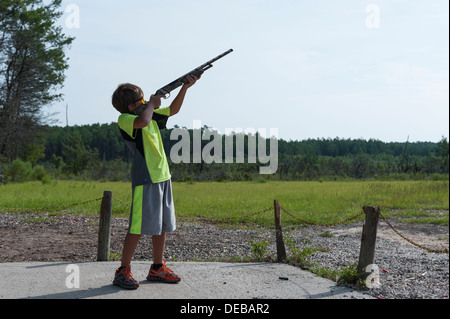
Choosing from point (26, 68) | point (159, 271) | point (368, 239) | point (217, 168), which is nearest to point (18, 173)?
point (26, 68)

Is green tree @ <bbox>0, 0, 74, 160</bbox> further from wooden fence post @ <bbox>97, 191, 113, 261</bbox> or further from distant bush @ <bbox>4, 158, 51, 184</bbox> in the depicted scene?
wooden fence post @ <bbox>97, 191, 113, 261</bbox>

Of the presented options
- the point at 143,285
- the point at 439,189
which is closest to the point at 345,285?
the point at 143,285

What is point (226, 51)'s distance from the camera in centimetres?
591

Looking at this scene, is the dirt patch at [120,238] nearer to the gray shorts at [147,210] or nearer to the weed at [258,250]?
the weed at [258,250]

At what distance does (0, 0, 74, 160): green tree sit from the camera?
3044 cm

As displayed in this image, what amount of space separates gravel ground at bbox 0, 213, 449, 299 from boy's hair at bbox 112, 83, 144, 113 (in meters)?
3.20

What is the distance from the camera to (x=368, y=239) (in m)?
5.75

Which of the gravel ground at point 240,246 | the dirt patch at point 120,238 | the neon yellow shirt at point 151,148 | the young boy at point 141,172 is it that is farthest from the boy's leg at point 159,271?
the dirt patch at point 120,238

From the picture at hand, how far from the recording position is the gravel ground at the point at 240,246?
280 inches

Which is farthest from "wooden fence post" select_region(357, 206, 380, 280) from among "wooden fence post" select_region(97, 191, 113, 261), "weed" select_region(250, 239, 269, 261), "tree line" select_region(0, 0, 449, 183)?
"tree line" select_region(0, 0, 449, 183)

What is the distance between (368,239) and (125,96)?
10.6 ft

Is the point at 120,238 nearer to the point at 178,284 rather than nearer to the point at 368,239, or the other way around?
the point at 178,284
